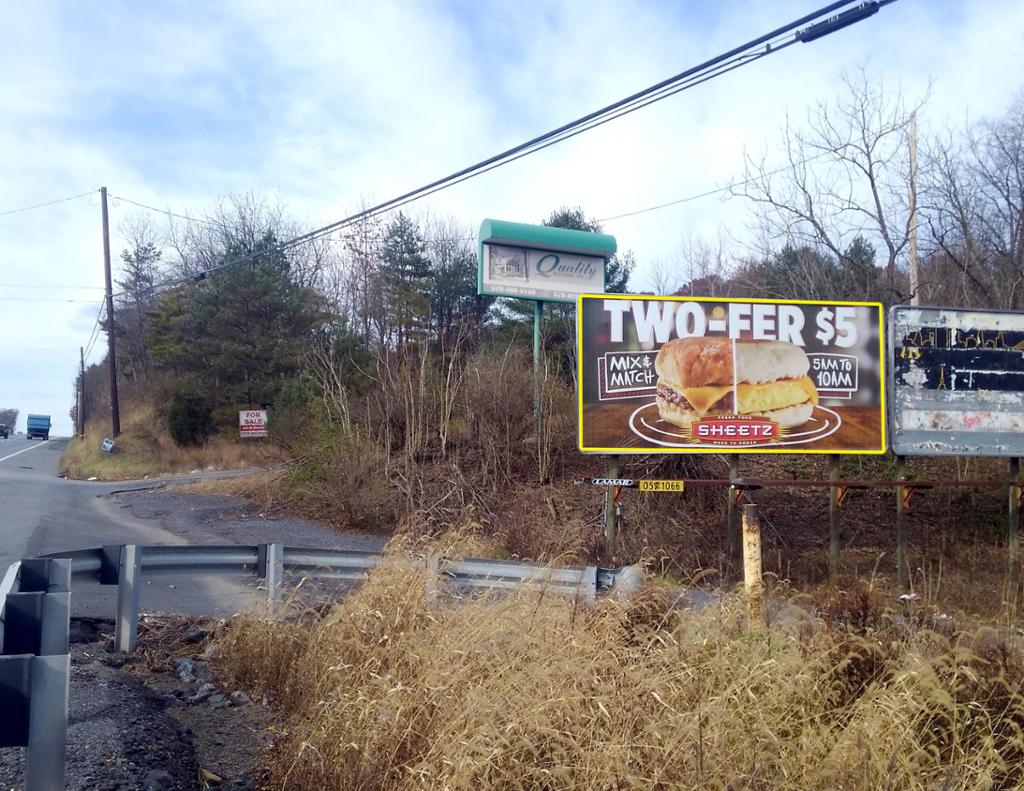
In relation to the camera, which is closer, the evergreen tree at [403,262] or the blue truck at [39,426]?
the evergreen tree at [403,262]

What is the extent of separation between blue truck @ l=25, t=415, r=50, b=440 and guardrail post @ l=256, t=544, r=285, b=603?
90.6 metres

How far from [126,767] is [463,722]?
5.60ft

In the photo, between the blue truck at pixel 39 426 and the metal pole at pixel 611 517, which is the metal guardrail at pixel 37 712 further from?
the blue truck at pixel 39 426

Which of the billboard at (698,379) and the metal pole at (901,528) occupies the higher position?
the billboard at (698,379)

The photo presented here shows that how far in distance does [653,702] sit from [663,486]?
8514 millimetres

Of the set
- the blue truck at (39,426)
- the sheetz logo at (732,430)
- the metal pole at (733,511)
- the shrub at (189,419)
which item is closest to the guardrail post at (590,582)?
the metal pole at (733,511)

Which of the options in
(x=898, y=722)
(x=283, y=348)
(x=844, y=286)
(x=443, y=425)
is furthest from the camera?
(x=283, y=348)

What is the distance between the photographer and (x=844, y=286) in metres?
22.4

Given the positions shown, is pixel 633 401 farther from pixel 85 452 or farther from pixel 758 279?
pixel 85 452

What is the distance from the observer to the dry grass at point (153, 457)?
1340 inches

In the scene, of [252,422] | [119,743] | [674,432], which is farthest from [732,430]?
[252,422]

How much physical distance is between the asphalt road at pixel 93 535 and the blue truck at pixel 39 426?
6565 centimetres

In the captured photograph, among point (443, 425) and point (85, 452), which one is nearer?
point (443, 425)

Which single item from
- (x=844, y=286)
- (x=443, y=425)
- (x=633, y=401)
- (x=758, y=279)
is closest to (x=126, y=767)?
(x=633, y=401)
